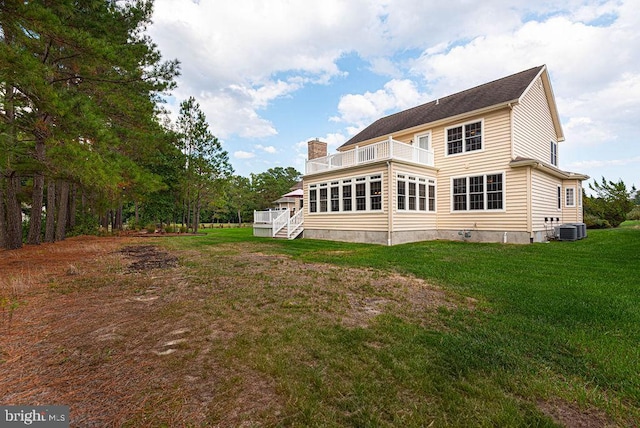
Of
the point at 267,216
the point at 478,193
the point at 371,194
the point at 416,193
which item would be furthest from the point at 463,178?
the point at 267,216

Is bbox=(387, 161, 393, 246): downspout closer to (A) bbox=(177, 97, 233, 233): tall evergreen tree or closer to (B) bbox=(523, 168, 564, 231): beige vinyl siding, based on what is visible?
(B) bbox=(523, 168, 564, 231): beige vinyl siding

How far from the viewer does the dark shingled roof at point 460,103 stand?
1269cm

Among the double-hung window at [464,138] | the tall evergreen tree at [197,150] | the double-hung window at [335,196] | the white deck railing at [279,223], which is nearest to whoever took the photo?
the double-hung window at [464,138]

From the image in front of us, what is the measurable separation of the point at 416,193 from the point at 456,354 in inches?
451

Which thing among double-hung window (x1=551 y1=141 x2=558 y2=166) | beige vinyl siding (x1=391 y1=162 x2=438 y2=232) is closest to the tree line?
beige vinyl siding (x1=391 y1=162 x2=438 y2=232)

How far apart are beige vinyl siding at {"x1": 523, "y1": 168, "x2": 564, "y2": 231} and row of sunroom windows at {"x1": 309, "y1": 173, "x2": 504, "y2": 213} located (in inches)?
47.4

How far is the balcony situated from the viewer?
1282 cm

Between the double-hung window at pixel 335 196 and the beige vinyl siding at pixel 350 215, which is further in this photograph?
the double-hung window at pixel 335 196

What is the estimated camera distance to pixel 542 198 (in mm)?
12656

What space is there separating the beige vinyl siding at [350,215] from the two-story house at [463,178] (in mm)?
50

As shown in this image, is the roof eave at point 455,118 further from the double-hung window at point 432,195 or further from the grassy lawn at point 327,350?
the grassy lawn at point 327,350

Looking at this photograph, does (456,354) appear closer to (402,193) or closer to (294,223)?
(402,193)

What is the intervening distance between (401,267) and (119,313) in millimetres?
5969

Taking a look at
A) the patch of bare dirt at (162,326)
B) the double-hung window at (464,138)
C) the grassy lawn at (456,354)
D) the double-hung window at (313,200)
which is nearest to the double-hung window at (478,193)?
the double-hung window at (464,138)
